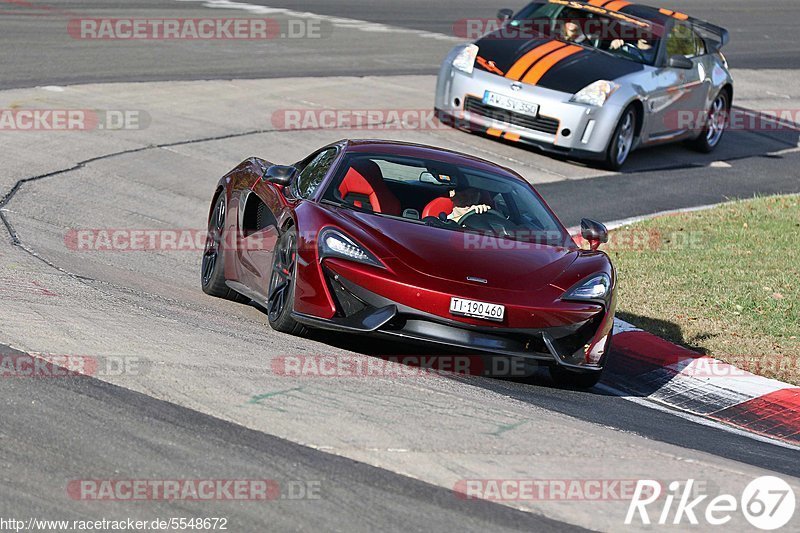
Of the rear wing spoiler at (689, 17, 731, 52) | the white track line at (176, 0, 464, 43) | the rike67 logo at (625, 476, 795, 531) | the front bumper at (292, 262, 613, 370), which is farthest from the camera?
the white track line at (176, 0, 464, 43)

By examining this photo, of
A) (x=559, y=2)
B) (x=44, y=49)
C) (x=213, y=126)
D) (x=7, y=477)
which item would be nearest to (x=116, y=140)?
(x=213, y=126)

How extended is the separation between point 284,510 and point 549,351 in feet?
9.52

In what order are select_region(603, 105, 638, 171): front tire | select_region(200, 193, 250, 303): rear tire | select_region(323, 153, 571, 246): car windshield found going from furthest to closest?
select_region(603, 105, 638, 171): front tire → select_region(200, 193, 250, 303): rear tire → select_region(323, 153, 571, 246): car windshield

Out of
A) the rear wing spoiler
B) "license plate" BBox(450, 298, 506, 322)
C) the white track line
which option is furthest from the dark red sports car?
the white track line

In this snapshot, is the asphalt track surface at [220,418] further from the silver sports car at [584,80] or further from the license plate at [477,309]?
the silver sports car at [584,80]

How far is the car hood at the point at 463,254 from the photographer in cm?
730

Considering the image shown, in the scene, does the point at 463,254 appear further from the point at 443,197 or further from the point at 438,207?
the point at 443,197

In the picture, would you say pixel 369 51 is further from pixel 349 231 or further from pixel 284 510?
pixel 284 510

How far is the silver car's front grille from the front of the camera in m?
15.1

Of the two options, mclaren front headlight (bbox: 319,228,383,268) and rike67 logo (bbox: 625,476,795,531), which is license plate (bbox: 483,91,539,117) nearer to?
mclaren front headlight (bbox: 319,228,383,268)

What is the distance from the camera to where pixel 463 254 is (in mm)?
7547

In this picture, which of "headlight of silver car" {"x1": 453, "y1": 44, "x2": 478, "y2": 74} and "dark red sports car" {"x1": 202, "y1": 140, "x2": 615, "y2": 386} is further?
"headlight of silver car" {"x1": 453, "y1": 44, "x2": 478, "y2": 74}

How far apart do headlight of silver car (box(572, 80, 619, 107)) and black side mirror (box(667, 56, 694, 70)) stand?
4.34 feet

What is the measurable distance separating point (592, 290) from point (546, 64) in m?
8.16
